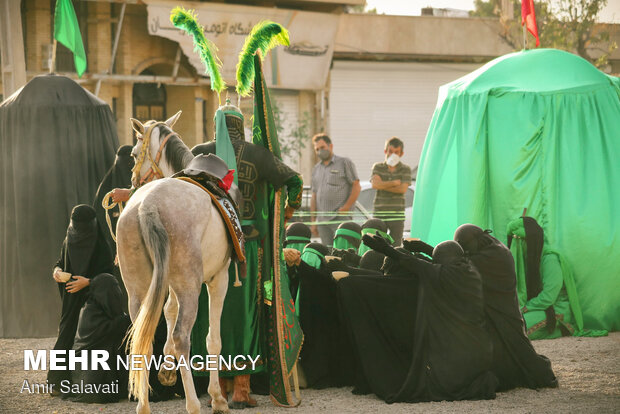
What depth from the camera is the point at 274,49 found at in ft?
71.5

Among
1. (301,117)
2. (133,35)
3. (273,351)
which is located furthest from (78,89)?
(301,117)

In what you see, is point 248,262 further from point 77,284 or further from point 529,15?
point 529,15

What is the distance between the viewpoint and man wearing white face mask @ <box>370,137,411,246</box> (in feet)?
34.2

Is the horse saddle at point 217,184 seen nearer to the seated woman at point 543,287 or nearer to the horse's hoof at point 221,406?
the horse's hoof at point 221,406

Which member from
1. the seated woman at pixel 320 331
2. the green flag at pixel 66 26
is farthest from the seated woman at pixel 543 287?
the green flag at pixel 66 26

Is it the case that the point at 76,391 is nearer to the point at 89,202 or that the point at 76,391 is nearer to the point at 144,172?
the point at 144,172

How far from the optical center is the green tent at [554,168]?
8.31 m

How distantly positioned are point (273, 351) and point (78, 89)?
4.58 m

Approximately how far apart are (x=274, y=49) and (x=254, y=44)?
16.2 metres

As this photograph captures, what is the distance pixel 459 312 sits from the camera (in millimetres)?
5871

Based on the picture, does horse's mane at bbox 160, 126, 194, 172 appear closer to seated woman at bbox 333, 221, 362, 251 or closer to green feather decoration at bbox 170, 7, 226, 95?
green feather decoration at bbox 170, 7, 226, 95

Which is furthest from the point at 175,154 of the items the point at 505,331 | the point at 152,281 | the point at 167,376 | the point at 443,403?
the point at 505,331

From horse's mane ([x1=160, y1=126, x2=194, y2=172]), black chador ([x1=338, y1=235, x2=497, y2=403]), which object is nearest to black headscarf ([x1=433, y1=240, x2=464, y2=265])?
black chador ([x1=338, y1=235, x2=497, y2=403])

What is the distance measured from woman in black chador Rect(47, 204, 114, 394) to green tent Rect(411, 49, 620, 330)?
3640 millimetres
